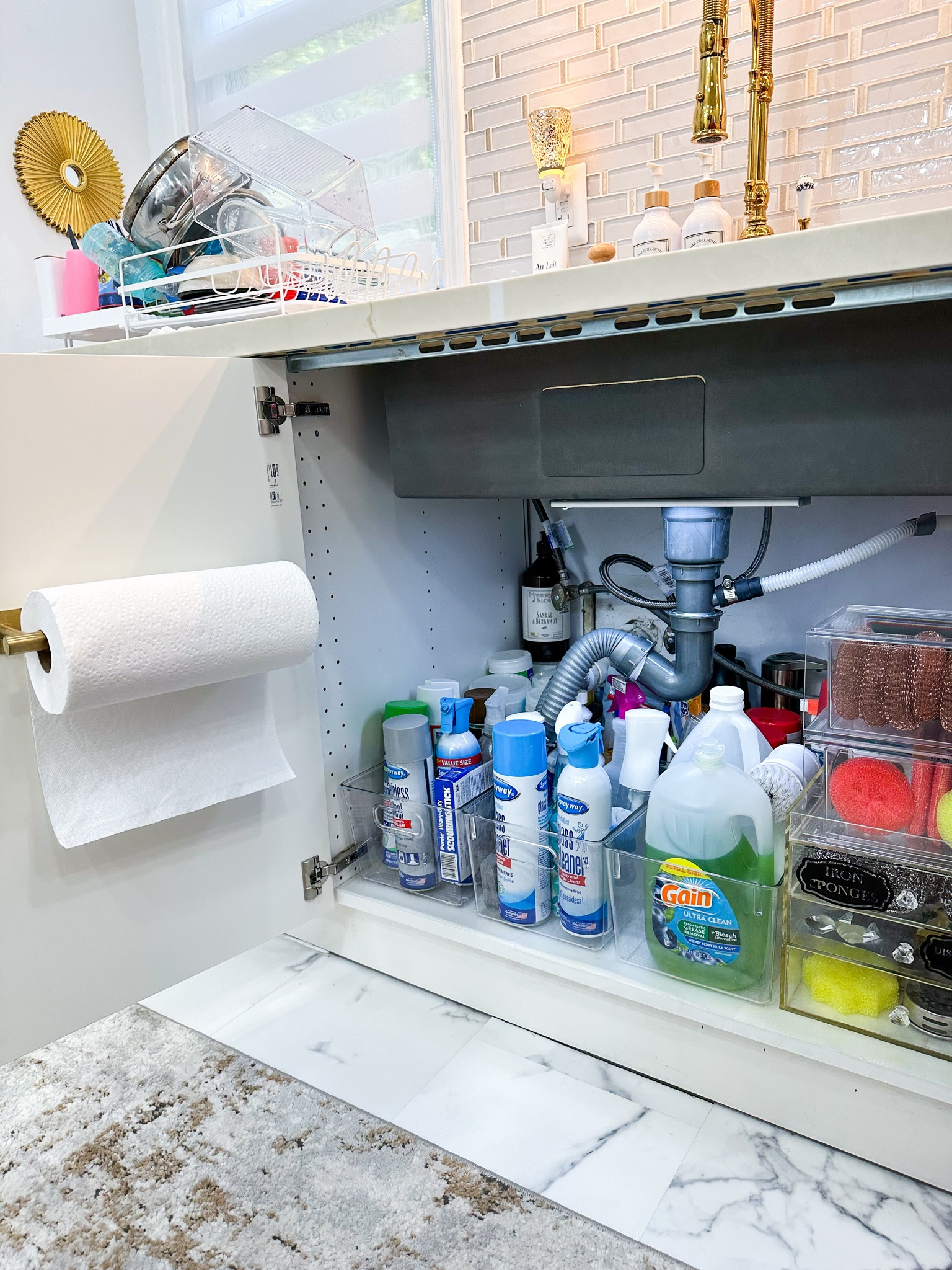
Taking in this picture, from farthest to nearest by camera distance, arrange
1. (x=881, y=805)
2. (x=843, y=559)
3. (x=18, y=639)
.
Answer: (x=843, y=559) < (x=881, y=805) < (x=18, y=639)

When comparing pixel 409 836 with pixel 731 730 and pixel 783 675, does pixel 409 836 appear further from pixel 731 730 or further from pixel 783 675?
pixel 783 675

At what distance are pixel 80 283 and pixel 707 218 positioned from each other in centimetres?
103

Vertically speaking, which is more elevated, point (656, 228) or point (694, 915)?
point (656, 228)

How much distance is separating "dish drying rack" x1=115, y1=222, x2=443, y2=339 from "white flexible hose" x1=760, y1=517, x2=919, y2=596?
1.92ft

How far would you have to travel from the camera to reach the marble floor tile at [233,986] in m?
1.00

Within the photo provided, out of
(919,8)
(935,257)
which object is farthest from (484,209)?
(935,257)

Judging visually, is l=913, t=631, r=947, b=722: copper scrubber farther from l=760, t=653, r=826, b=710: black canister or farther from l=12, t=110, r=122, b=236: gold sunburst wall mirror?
l=12, t=110, r=122, b=236: gold sunburst wall mirror

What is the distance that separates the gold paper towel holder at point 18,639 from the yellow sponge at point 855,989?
2.45ft

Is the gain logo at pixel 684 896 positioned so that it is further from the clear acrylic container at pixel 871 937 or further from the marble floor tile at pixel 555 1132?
the marble floor tile at pixel 555 1132

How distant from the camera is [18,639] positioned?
2.07ft

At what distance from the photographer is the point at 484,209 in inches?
61.9

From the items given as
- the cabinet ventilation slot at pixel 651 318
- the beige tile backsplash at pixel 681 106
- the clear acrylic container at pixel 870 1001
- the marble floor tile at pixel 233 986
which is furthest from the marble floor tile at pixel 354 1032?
the beige tile backsplash at pixel 681 106

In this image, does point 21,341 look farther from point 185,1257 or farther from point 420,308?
point 185,1257

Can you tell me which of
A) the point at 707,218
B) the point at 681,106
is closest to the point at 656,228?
the point at 707,218
